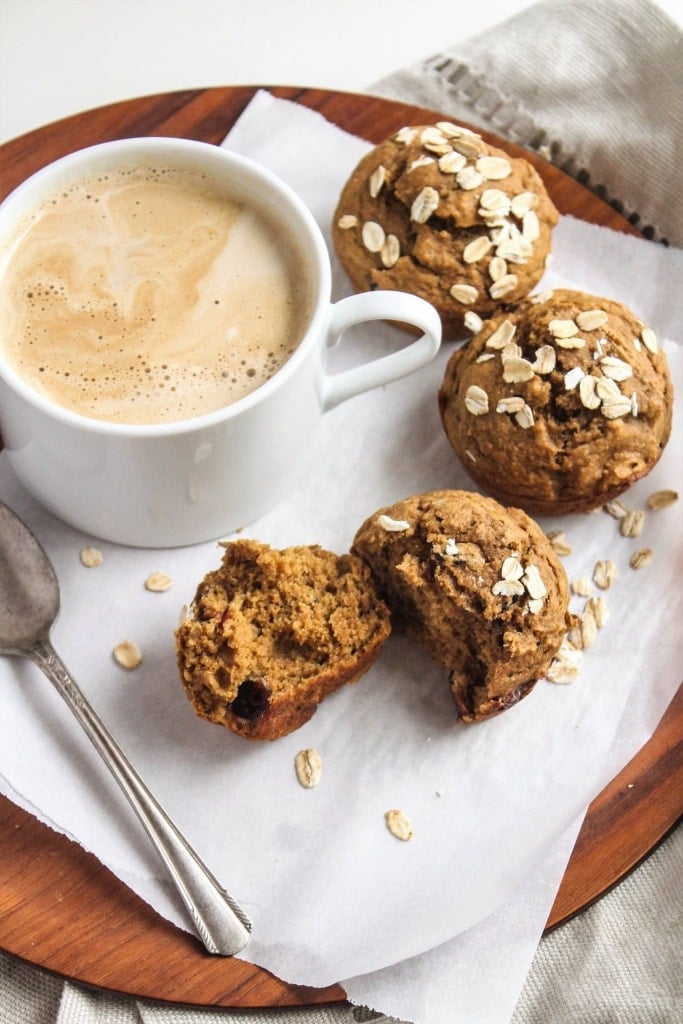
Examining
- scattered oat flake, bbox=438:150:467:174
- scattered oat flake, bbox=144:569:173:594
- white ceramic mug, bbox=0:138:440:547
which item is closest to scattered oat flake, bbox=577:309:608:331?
white ceramic mug, bbox=0:138:440:547

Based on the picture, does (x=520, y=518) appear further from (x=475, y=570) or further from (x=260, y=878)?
(x=260, y=878)

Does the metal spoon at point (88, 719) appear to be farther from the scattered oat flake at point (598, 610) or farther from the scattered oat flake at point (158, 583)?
the scattered oat flake at point (598, 610)

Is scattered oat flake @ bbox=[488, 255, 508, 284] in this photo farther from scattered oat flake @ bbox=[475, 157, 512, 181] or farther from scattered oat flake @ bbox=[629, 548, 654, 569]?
scattered oat flake @ bbox=[629, 548, 654, 569]

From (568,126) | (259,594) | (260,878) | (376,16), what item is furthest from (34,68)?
(260,878)

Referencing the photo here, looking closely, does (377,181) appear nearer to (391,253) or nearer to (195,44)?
(391,253)

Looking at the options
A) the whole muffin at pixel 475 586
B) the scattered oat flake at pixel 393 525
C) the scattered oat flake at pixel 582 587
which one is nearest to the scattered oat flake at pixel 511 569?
the whole muffin at pixel 475 586

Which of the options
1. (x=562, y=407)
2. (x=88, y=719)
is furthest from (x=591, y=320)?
(x=88, y=719)
